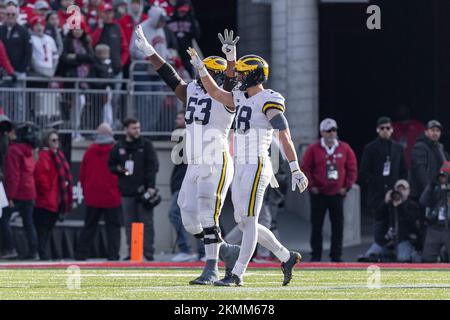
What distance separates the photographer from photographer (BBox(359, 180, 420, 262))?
1838 cm

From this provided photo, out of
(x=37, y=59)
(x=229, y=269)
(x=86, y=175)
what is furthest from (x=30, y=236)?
(x=229, y=269)

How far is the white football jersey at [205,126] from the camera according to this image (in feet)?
42.4

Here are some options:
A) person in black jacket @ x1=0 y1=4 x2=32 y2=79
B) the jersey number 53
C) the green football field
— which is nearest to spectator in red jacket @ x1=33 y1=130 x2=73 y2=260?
person in black jacket @ x1=0 y1=4 x2=32 y2=79

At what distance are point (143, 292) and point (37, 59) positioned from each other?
8.97 metres

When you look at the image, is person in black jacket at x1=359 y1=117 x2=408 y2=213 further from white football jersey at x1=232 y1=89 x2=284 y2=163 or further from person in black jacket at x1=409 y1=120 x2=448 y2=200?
white football jersey at x1=232 y1=89 x2=284 y2=163

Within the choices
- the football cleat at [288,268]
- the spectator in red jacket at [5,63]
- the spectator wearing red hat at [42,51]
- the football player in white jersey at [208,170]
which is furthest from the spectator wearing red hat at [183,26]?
the football cleat at [288,268]

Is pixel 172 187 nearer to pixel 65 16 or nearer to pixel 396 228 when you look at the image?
pixel 396 228

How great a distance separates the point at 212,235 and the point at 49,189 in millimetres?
6310

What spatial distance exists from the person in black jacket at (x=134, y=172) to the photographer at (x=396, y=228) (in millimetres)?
2773

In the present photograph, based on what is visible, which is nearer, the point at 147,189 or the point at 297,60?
the point at 147,189

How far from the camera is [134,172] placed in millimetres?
18641

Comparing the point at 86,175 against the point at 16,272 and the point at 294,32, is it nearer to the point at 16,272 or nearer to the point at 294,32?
the point at 16,272

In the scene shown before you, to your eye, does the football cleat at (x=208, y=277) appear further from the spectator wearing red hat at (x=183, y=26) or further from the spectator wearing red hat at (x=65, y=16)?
the spectator wearing red hat at (x=183, y=26)

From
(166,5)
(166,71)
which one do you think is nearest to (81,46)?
(166,5)
